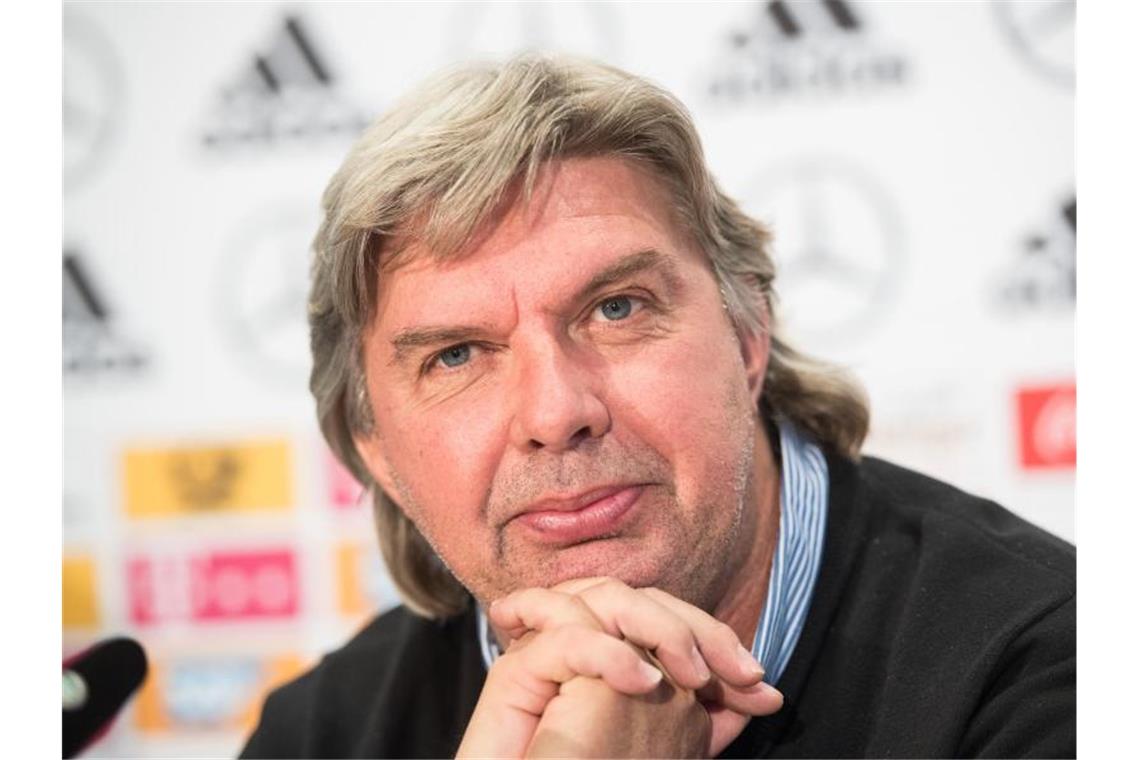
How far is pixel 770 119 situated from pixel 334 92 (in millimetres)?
922

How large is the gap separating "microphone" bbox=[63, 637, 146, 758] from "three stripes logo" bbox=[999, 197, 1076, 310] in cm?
160

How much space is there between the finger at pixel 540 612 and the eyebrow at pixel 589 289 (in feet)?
0.95

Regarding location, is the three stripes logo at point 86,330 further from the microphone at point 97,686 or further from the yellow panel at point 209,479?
the microphone at point 97,686

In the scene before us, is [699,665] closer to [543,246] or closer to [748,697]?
[748,697]

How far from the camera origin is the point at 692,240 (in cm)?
147

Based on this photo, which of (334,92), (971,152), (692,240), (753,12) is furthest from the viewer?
(334,92)

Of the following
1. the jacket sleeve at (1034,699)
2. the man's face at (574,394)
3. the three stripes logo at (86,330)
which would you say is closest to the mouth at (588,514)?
the man's face at (574,394)

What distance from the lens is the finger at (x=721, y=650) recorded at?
3.93 feet

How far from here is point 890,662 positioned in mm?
1355

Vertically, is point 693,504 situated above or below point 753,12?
below

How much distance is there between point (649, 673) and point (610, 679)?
39 mm

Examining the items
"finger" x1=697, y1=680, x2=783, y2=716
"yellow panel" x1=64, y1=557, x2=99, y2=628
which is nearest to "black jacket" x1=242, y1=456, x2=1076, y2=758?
"finger" x1=697, y1=680, x2=783, y2=716

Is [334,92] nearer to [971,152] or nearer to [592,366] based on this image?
[971,152]
